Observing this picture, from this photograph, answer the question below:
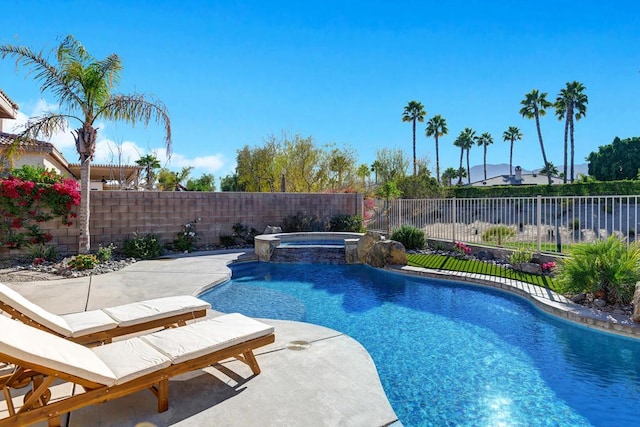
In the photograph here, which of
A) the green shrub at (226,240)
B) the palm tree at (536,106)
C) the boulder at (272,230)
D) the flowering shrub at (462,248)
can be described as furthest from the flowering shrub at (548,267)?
the palm tree at (536,106)

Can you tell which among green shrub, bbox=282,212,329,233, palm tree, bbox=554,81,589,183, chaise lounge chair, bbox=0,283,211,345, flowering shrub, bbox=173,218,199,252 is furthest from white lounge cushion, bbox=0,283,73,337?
palm tree, bbox=554,81,589,183

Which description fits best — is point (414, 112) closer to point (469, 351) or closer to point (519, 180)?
point (519, 180)

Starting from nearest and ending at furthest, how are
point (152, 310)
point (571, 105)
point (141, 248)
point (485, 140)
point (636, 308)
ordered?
point (152, 310)
point (636, 308)
point (141, 248)
point (571, 105)
point (485, 140)

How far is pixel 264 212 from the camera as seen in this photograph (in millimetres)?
16172

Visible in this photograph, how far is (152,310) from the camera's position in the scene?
4.48m

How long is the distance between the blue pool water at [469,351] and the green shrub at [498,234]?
3297 mm

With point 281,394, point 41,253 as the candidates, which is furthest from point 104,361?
point 41,253

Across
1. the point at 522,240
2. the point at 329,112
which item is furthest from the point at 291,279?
the point at 329,112

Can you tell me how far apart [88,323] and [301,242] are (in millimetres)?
10072

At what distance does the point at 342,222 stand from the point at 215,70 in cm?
843

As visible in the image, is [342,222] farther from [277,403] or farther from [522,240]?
[277,403]

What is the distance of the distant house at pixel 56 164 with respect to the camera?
34.4ft

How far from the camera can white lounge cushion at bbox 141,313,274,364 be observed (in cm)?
324

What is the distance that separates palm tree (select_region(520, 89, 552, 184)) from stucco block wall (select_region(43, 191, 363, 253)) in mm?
32387
